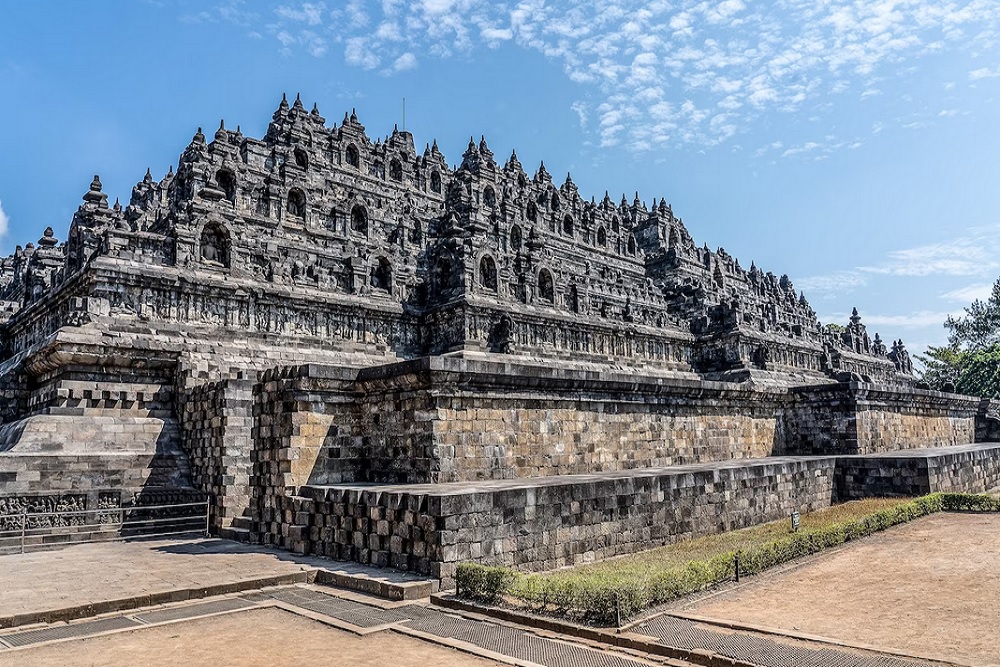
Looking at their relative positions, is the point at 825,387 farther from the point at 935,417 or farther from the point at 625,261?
the point at 625,261

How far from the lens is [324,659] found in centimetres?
679

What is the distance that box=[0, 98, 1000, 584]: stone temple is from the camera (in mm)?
13016

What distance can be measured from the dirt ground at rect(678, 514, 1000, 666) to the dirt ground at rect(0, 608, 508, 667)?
10.8ft

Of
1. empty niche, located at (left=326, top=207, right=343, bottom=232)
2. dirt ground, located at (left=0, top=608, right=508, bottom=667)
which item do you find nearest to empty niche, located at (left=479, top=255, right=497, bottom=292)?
empty niche, located at (left=326, top=207, right=343, bottom=232)

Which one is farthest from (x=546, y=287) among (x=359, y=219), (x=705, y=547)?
(x=705, y=547)

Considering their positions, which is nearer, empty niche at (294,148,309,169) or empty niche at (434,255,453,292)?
empty niche at (434,255,453,292)

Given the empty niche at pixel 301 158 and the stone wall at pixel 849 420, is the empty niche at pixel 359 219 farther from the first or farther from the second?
the stone wall at pixel 849 420

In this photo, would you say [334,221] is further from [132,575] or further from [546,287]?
[132,575]

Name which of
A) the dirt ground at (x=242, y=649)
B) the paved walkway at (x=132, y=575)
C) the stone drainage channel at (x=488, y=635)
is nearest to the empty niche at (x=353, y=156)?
the paved walkway at (x=132, y=575)

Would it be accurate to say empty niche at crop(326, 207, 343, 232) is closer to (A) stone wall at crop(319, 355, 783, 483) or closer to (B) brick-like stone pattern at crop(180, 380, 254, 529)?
(B) brick-like stone pattern at crop(180, 380, 254, 529)

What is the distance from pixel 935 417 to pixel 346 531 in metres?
26.8

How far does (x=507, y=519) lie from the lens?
10.5 meters

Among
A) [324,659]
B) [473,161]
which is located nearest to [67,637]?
[324,659]

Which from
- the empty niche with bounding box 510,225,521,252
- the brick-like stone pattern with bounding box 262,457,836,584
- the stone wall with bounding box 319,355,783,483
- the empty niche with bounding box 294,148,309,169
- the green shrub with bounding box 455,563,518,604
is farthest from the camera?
the empty niche with bounding box 510,225,521,252
